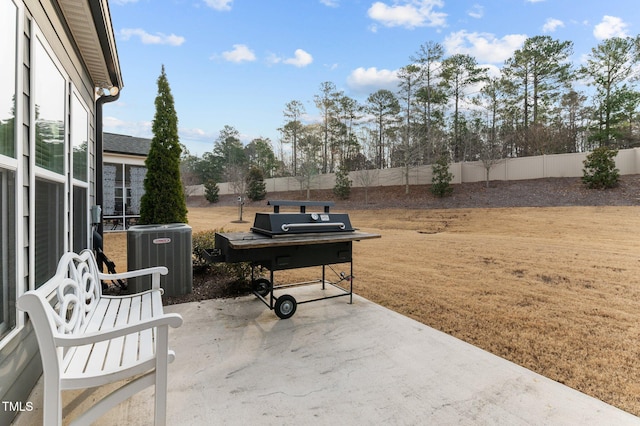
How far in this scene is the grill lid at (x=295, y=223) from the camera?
2.86 metres

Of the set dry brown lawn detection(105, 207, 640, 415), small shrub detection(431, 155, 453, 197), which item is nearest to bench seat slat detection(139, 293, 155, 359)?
dry brown lawn detection(105, 207, 640, 415)

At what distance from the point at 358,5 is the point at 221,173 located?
33.0m

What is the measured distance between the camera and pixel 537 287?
4379 millimetres

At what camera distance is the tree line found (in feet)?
58.7

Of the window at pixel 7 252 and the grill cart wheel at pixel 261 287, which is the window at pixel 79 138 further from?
the grill cart wheel at pixel 261 287

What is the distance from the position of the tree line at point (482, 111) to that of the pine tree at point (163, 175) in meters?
15.4

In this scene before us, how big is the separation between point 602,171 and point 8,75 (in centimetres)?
1888

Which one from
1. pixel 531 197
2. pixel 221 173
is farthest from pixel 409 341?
pixel 221 173

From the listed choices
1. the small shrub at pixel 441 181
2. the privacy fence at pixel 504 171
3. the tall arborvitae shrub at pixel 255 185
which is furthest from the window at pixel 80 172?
the tall arborvitae shrub at pixel 255 185

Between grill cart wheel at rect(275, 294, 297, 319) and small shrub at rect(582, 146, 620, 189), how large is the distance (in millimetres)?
16993

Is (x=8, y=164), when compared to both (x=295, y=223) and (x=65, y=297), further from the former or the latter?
(x=295, y=223)

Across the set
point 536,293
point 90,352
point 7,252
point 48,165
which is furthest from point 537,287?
point 48,165

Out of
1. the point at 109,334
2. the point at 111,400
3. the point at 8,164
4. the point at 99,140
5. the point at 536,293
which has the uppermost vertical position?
the point at 99,140

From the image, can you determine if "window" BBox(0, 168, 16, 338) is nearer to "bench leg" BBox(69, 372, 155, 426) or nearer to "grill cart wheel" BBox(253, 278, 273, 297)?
"bench leg" BBox(69, 372, 155, 426)
